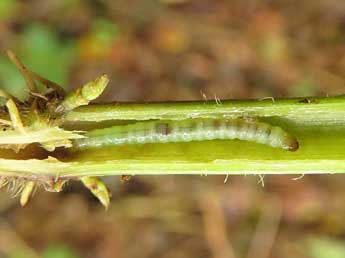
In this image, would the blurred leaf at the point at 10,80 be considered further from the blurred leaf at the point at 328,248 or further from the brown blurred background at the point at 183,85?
the blurred leaf at the point at 328,248

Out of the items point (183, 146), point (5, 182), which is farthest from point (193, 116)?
point (5, 182)

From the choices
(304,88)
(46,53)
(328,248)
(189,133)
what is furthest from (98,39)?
(189,133)

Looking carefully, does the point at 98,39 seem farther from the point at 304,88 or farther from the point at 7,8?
the point at 304,88

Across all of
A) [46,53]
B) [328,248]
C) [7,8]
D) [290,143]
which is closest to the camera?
[290,143]

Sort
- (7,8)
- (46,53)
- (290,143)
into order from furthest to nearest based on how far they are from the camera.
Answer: (7,8) → (46,53) → (290,143)

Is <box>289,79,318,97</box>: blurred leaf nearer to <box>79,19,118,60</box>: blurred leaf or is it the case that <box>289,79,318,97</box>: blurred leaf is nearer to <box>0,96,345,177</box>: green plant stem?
<box>79,19,118,60</box>: blurred leaf

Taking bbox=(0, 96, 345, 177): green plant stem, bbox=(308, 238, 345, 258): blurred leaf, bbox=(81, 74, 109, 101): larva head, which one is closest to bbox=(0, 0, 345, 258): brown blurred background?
bbox=(308, 238, 345, 258): blurred leaf

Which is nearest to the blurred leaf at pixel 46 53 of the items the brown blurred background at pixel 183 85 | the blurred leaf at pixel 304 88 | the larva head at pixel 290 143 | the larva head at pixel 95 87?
the brown blurred background at pixel 183 85
